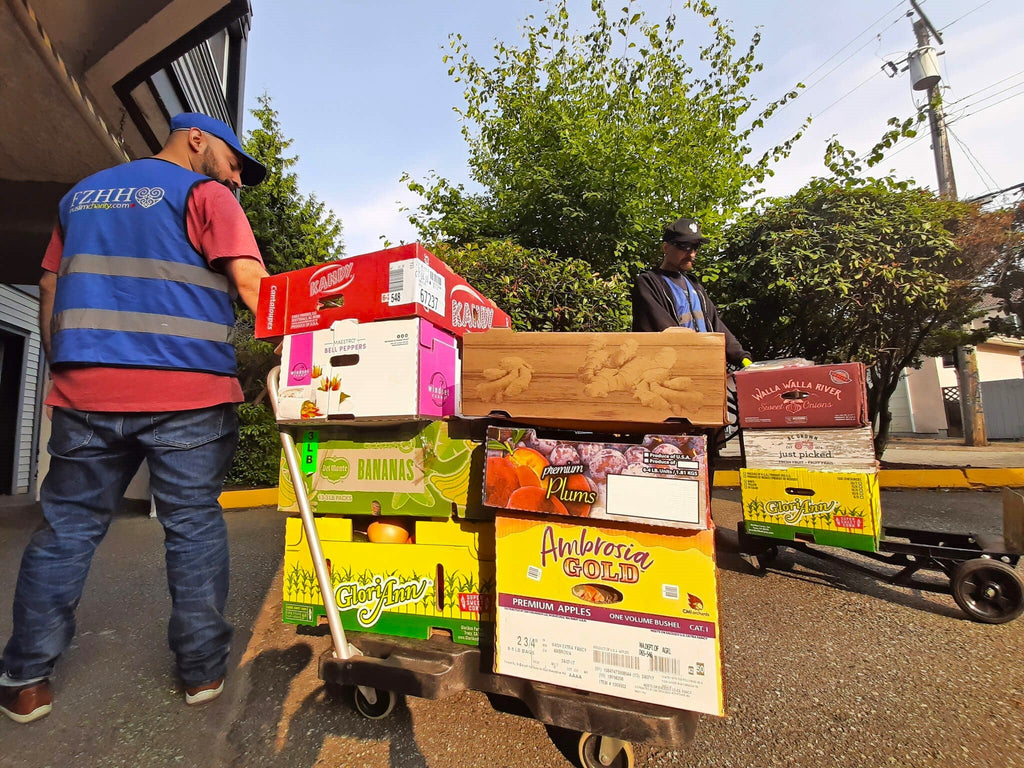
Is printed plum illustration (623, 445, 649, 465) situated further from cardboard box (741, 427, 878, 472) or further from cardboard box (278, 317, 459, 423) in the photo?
cardboard box (741, 427, 878, 472)

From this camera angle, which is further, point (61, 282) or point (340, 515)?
Answer: point (340, 515)

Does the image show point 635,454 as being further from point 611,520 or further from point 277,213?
point 277,213

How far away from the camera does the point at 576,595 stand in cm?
143

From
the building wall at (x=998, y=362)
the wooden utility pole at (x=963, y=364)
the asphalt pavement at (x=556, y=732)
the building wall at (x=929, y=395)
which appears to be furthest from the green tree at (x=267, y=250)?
the building wall at (x=998, y=362)

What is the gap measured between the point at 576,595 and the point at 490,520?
0.37m

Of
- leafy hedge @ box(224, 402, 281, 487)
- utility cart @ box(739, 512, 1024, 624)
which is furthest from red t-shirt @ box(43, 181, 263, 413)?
leafy hedge @ box(224, 402, 281, 487)

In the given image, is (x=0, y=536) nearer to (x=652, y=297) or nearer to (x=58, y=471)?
(x=58, y=471)

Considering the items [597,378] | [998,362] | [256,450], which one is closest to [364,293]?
[597,378]

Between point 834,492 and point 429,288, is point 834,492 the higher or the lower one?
the lower one

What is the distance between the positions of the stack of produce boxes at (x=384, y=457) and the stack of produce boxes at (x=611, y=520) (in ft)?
0.65

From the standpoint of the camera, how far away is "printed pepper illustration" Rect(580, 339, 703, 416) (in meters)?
1.38

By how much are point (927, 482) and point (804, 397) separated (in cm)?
481

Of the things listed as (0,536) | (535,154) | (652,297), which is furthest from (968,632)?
(0,536)

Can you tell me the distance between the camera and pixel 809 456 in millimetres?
2854
